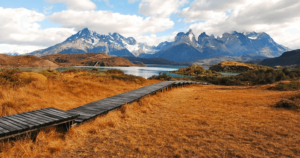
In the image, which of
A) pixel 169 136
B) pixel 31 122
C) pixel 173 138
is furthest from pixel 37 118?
pixel 173 138

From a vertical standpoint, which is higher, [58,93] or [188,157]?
[58,93]

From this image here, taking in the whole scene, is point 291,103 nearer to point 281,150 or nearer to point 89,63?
point 281,150

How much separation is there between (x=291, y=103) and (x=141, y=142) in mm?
9616

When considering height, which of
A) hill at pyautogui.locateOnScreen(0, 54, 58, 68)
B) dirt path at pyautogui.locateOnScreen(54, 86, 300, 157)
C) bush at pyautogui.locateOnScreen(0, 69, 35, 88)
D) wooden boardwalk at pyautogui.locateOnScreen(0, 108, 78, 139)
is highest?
hill at pyautogui.locateOnScreen(0, 54, 58, 68)

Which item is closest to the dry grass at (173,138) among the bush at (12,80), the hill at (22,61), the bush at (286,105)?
the bush at (286,105)

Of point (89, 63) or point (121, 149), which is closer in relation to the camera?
point (121, 149)

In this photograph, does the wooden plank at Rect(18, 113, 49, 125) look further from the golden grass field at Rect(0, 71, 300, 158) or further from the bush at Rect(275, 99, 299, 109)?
the bush at Rect(275, 99, 299, 109)

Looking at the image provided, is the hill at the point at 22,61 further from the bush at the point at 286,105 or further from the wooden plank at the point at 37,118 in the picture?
the bush at the point at 286,105

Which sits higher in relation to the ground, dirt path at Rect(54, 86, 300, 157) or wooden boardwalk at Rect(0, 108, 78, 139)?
wooden boardwalk at Rect(0, 108, 78, 139)

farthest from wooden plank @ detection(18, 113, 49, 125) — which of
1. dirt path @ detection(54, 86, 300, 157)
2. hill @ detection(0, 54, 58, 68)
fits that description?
hill @ detection(0, 54, 58, 68)

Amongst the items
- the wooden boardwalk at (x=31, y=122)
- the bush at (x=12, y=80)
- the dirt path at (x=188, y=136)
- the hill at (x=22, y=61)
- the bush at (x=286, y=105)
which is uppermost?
the hill at (x=22, y=61)

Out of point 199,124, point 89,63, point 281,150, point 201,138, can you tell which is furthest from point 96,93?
point 89,63

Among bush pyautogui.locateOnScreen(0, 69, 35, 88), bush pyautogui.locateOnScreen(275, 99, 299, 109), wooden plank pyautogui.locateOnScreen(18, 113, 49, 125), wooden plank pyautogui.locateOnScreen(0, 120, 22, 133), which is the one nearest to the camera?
wooden plank pyautogui.locateOnScreen(0, 120, 22, 133)

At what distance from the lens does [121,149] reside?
4.97 metres
